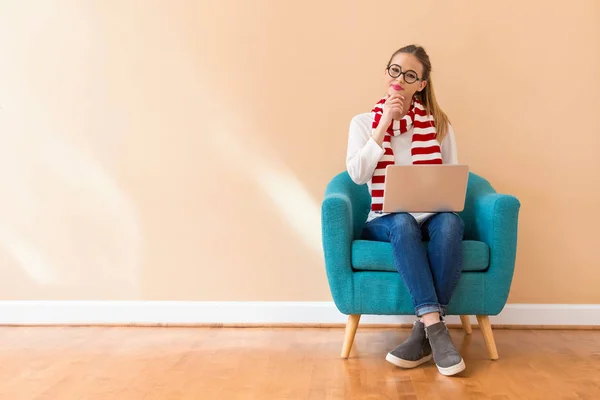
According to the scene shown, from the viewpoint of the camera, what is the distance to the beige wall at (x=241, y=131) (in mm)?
2990

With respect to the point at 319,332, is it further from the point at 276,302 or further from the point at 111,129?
the point at 111,129

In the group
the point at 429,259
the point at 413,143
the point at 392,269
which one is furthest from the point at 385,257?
the point at 413,143

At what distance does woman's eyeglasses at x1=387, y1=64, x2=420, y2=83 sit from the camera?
102 inches

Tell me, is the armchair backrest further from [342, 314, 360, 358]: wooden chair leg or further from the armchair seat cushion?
[342, 314, 360, 358]: wooden chair leg

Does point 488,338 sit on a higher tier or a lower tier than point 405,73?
lower

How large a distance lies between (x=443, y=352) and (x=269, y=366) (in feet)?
1.91

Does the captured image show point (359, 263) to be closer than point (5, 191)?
Yes

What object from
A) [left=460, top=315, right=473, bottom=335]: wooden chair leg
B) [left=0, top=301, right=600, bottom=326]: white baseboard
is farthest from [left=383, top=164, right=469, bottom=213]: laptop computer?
[left=0, top=301, right=600, bottom=326]: white baseboard

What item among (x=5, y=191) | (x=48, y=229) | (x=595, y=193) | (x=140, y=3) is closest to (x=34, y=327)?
(x=48, y=229)

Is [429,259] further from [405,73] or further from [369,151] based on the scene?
[405,73]

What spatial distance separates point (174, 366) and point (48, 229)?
1163 mm

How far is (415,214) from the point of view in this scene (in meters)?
2.55

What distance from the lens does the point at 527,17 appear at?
2.97 metres

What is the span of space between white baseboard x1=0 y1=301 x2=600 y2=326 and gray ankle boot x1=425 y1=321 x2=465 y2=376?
77 centimetres
